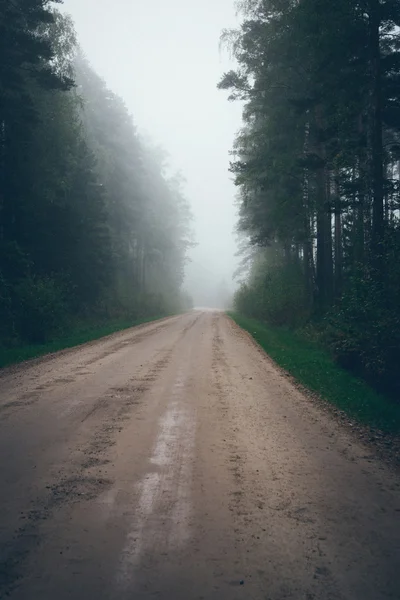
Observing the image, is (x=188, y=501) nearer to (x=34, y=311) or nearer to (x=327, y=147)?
(x=34, y=311)

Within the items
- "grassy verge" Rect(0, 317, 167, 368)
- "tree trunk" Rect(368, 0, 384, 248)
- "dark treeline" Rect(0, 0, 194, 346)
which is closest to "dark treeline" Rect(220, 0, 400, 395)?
"tree trunk" Rect(368, 0, 384, 248)

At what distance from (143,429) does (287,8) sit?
16.9m

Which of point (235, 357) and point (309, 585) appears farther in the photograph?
point (235, 357)

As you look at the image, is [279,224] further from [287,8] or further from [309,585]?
[309,585]

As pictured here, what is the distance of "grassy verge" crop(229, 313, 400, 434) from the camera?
7188 mm

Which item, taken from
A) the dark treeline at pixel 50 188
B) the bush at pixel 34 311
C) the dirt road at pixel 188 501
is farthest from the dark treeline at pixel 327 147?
the bush at pixel 34 311

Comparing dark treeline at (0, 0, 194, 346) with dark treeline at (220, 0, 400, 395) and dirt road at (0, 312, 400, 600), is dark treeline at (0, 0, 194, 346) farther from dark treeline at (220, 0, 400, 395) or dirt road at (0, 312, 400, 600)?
dirt road at (0, 312, 400, 600)

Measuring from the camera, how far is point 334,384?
9258 millimetres

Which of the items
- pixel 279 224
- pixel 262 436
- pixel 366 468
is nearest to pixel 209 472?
A: pixel 262 436

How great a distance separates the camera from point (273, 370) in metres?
10.9

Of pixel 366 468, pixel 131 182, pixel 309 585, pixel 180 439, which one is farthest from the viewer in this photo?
pixel 131 182

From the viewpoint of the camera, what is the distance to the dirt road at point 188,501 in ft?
9.57

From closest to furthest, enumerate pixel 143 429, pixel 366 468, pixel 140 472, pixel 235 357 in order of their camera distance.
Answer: pixel 140 472
pixel 366 468
pixel 143 429
pixel 235 357

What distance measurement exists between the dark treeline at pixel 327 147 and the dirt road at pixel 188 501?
3.45 metres
